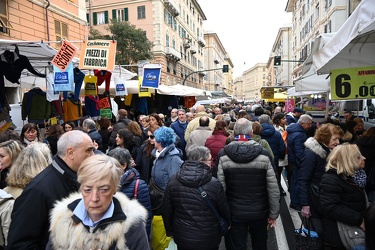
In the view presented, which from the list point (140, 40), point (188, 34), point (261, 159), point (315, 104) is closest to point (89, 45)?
point (261, 159)

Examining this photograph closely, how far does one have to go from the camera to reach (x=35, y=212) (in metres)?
1.96

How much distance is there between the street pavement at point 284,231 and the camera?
4.39m

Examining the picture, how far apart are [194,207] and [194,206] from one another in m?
0.01

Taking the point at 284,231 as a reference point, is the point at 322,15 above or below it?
above

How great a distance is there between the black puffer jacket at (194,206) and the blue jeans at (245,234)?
540 mm

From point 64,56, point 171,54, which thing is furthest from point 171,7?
point 64,56

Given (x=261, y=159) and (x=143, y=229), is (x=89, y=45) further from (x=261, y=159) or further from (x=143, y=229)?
(x=143, y=229)

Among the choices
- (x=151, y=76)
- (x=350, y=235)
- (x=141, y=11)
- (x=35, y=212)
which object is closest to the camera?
(x=35, y=212)

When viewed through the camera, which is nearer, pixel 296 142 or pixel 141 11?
pixel 296 142

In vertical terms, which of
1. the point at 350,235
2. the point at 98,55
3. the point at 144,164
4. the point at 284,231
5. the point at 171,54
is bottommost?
the point at 284,231

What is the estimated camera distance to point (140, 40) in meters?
26.0

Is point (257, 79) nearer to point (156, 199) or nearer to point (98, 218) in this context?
point (156, 199)

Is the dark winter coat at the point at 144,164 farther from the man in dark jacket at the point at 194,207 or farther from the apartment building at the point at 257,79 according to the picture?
the apartment building at the point at 257,79

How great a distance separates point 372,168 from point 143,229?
3249 mm
